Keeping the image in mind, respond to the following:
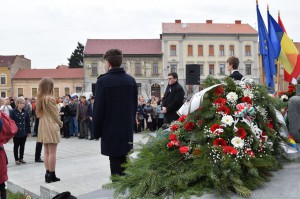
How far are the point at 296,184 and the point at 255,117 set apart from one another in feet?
2.75

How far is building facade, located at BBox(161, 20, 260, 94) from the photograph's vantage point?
56562mm

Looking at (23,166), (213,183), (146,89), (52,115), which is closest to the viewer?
(213,183)

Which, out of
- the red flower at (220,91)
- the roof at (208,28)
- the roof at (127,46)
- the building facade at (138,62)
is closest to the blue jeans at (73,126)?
the red flower at (220,91)

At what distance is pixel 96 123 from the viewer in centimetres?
430

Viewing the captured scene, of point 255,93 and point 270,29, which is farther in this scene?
point 270,29

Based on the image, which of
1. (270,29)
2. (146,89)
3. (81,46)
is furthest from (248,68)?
(270,29)

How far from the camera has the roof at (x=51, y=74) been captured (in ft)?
190

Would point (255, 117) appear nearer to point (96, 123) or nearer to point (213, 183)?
point (213, 183)

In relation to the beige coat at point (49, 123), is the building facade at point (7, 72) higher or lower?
higher

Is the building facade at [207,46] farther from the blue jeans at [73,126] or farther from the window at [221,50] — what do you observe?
the blue jeans at [73,126]

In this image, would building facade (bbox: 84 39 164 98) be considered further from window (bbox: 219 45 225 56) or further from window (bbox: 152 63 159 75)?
window (bbox: 219 45 225 56)

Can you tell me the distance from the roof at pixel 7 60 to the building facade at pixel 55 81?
2.29 meters

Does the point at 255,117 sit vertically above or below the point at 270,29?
below

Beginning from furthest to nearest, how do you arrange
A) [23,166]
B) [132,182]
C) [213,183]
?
[23,166] → [132,182] → [213,183]
